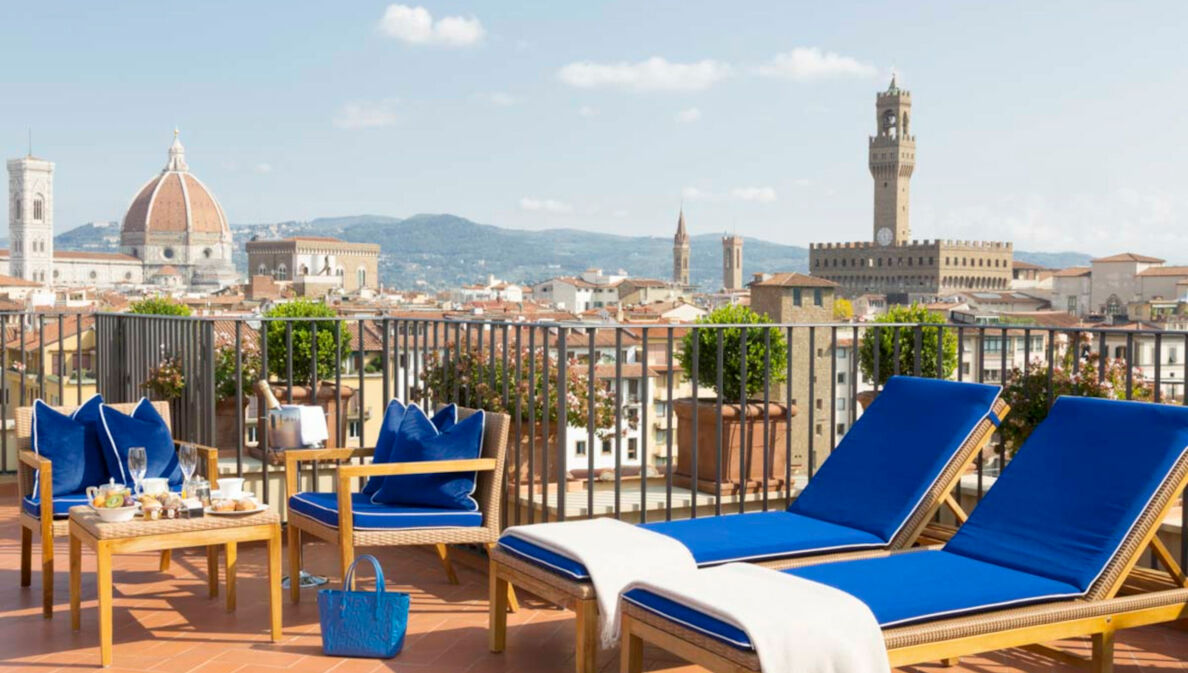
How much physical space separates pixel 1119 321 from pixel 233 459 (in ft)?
230

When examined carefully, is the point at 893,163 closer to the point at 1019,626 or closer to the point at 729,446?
the point at 729,446

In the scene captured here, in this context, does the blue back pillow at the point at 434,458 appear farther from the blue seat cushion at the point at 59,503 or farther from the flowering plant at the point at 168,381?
the flowering plant at the point at 168,381

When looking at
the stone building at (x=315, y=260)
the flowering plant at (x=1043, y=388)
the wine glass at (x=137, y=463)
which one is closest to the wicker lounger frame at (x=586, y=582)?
the flowering plant at (x=1043, y=388)

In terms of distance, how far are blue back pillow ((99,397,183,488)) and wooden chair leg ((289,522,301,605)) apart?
1.73 feet

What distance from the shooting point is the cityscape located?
4043 mm

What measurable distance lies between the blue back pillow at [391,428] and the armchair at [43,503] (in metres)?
0.62

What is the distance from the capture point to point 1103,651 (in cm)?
331

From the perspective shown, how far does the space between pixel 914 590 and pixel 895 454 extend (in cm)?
106

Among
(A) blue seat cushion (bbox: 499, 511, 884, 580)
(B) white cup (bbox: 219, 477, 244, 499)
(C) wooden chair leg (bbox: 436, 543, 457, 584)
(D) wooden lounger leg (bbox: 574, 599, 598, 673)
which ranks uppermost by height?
(B) white cup (bbox: 219, 477, 244, 499)

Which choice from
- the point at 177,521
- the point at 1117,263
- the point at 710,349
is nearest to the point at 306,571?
the point at 177,521

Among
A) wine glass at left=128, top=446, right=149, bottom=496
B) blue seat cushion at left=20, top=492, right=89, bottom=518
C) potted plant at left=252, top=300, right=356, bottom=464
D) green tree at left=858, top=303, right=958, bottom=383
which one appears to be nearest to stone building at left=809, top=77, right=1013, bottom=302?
potted plant at left=252, top=300, right=356, bottom=464

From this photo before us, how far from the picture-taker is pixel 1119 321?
2763 inches

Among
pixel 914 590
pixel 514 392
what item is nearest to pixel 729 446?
pixel 514 392

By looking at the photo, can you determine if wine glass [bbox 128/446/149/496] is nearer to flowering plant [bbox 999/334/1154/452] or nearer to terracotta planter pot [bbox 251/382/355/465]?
terracotta planter pot [bbox 251/382/355/465]
